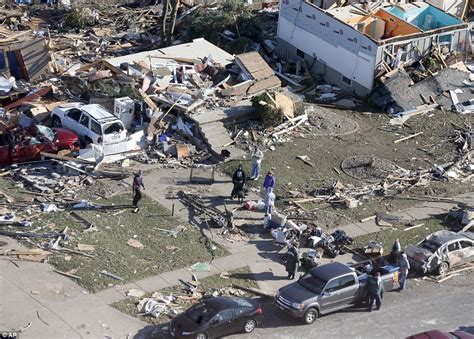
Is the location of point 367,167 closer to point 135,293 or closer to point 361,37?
point 361,37

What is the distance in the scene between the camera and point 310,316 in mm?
23031

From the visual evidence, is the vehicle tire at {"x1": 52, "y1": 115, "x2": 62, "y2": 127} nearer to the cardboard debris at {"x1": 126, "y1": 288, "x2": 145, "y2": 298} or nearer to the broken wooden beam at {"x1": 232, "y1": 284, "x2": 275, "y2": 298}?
the cardboard debris at {"x1": 126, "y1": 288, "x2": 145, "y2": 298}

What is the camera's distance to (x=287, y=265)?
2527 centimetres

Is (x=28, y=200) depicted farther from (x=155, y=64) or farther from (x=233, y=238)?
(x=155, y=64)

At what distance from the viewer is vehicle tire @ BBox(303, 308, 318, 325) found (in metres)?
22.9

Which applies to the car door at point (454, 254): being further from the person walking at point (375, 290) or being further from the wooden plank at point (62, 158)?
the wooden plank at point (62, 158)

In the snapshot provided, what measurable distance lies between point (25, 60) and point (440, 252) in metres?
19.8

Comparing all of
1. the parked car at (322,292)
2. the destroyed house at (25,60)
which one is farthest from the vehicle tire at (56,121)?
the parked car at (322,292)

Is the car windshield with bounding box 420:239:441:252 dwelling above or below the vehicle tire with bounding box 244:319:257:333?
below

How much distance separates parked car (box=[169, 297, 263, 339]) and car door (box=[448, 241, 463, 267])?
272 inches

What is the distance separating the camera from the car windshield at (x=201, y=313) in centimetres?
2145

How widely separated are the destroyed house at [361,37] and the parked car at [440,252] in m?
12.5

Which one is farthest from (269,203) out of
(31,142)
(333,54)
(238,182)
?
(333,54)

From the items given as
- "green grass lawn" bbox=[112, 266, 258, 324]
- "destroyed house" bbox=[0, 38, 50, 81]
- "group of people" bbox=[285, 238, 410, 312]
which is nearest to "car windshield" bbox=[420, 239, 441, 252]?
"group of people" bbox=[285, 238, 410, 312]
